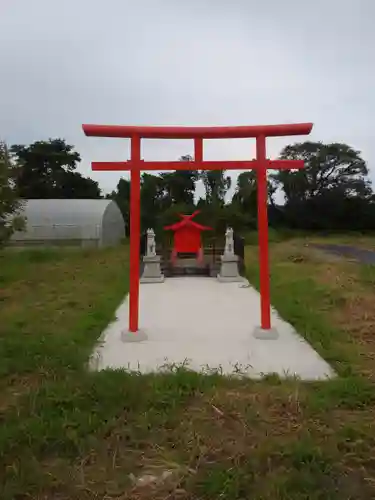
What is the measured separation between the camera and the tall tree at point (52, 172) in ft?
74.5

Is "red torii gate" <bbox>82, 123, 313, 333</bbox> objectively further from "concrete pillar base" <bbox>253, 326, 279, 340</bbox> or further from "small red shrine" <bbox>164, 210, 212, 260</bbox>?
"small red shrine" <bbox>164, 210, 212, 260</bbox>

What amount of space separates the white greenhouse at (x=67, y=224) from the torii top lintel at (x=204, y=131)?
11.1 meters

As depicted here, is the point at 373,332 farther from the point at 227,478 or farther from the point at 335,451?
the point at 227,478

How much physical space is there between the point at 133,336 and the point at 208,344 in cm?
A: 67

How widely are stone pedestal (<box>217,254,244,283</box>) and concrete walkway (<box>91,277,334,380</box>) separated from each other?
2.21 meters

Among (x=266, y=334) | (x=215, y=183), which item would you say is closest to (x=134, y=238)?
(x=266, y=334)

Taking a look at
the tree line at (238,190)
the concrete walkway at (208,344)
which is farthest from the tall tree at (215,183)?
the concrete walkway at (208,344)

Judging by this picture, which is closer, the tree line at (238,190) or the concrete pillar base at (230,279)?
the concrete pillar base at (230,279)

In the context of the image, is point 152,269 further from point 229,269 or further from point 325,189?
point 325,189

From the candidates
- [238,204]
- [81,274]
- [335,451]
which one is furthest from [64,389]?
[238,204]

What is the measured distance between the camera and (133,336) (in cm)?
417

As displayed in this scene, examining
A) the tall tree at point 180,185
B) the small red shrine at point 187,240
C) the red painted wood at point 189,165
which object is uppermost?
the tall tree at point 180,185

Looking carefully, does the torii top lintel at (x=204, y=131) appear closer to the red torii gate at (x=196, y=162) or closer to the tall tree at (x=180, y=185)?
the red torii gate at (x=196, y=162)

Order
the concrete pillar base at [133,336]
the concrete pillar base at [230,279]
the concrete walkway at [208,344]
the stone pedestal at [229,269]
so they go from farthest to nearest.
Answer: the stone pedestal at [229,269] → the concrete pillar base at [230,279] → the concrete pillar base at [133,336] → the concrete walkway at [208,344]
